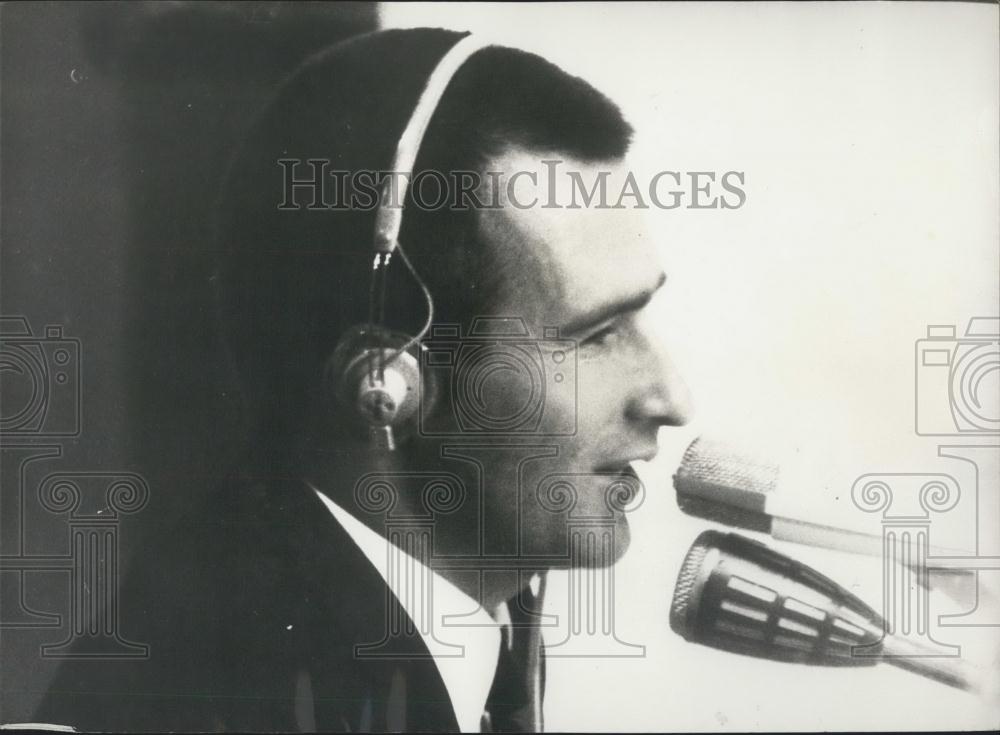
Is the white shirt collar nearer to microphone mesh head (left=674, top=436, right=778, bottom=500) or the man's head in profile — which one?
the man's head in profile

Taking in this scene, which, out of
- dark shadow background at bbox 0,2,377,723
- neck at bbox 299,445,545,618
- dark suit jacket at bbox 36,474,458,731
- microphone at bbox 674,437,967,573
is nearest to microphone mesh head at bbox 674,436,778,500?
microphone at bbox 674,437,967,573

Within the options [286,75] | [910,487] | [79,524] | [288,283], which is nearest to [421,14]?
[286,75]

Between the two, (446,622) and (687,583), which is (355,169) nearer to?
(446,622)

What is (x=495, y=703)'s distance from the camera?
152cm

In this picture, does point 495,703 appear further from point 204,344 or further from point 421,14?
point 421,14

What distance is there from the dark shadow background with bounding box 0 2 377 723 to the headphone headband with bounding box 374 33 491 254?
0.55 feet

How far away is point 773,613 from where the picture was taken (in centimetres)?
151

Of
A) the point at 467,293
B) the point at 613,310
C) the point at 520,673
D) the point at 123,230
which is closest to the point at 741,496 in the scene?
the point at 613,310

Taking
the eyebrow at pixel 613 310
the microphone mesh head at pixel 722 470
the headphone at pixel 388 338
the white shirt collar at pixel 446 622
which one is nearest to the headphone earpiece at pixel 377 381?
the headphone at pixel 388 338

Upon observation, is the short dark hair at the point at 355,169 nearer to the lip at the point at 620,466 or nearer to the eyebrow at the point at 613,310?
the eyebrow at the point at 613,310

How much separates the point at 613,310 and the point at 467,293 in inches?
10.8

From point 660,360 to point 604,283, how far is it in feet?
0.58

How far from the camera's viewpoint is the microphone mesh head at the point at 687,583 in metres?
1.50

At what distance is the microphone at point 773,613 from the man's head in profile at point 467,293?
18 cm
